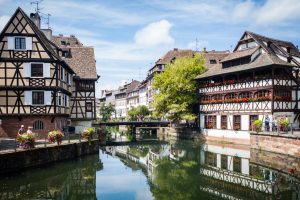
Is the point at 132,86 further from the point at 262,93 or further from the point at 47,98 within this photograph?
the point at 47,98

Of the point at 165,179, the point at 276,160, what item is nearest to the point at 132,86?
the point at 276,160

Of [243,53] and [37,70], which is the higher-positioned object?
[243,53]

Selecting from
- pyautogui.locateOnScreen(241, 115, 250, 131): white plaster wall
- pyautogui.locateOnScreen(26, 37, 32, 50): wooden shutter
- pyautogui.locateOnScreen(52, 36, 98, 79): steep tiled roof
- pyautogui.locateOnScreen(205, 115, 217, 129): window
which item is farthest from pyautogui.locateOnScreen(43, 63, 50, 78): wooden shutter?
pyautogui.locateOnScreen(205, 115, 217, 129): window

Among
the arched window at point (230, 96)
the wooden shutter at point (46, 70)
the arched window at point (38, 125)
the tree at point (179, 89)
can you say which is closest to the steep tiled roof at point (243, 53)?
Answer: the arched window at point (230, 96)

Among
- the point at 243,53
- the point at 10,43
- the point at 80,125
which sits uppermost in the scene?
the point at 243,53

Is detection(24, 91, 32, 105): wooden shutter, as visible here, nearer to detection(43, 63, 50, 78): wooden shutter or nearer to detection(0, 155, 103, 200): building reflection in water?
detection(43, 63, 50, 78): wooden shutter

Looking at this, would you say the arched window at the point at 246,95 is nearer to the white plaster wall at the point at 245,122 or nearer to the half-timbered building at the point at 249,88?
the half-timbered building at the point at 249,88

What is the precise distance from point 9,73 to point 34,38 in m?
4.39

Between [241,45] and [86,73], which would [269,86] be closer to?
[241,45]

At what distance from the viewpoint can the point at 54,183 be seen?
2297 centimetres

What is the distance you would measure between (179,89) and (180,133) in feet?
27.1

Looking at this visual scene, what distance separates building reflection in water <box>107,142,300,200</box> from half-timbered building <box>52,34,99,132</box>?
11.0 meters

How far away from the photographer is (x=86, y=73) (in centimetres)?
4819

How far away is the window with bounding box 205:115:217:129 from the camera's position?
47175 mm
